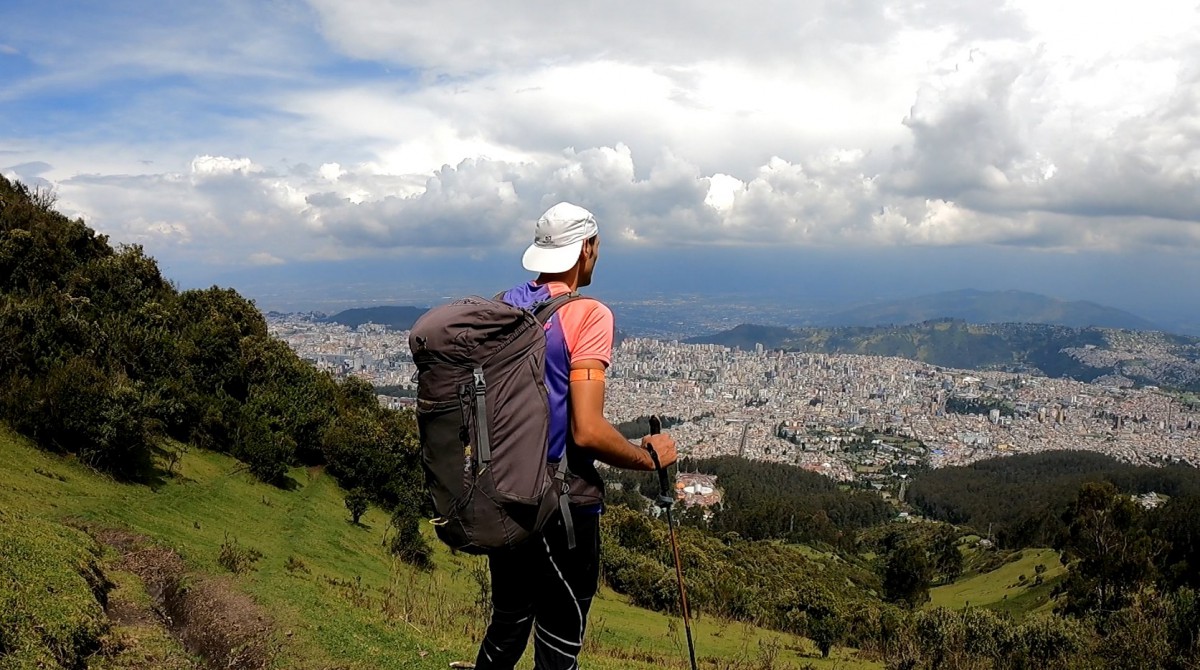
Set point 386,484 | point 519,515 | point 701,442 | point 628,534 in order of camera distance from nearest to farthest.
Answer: point 519,515
point 386,484
point 628,534
point 701,442

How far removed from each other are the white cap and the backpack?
38 cm

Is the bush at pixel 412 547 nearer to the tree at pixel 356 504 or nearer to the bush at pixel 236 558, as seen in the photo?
the tree at pixel 356 504

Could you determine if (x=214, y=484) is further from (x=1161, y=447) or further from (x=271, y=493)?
(x=1161, y=447)

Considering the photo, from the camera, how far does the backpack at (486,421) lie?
2.36m

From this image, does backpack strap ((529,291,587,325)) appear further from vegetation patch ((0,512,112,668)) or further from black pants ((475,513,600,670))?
vegetation patch ((0,512,112,668))

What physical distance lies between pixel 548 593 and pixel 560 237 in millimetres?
1435

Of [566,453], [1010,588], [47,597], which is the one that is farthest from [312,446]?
[1010,588]

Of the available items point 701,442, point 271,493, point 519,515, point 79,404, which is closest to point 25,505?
point 79,404

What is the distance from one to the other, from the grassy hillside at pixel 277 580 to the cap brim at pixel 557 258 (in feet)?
14.0

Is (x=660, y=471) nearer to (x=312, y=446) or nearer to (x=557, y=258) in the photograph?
(x=557, y=258)

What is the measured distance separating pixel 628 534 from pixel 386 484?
12.9 m

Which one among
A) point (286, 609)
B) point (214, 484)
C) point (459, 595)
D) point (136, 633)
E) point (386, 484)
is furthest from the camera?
point (386, 484)

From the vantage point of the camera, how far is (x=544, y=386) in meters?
2.46

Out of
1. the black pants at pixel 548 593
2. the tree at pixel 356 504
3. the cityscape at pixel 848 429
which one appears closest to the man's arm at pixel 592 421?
the black pants at pixel 548 593
